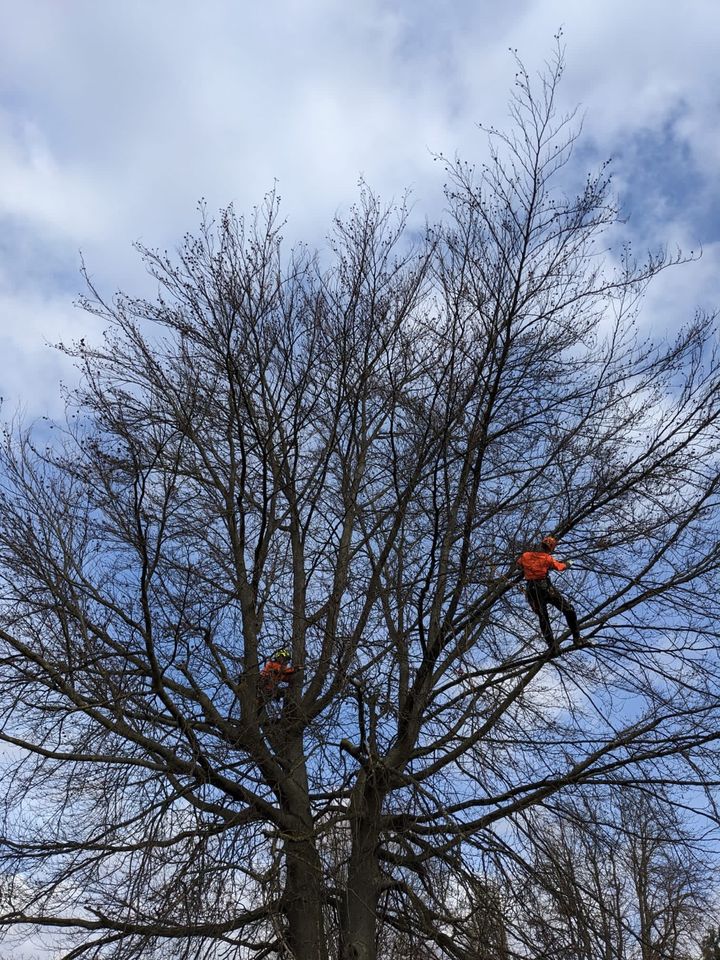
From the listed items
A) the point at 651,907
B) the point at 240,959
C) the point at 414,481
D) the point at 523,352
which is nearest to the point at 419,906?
the point at 240,959

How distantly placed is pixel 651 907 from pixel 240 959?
10.9m

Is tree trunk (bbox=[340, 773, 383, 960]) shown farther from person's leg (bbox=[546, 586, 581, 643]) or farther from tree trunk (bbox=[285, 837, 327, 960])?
person's leg (bbox=[546, 586, 581, 643])

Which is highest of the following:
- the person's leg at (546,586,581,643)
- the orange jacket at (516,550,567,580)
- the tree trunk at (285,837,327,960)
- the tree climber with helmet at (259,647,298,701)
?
the orange jacket at (516,550,567,580)

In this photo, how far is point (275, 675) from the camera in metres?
8.01

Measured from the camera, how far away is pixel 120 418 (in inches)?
373

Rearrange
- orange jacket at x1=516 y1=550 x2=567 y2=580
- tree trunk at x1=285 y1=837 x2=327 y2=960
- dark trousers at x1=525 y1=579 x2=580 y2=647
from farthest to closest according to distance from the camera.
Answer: dark trousers at x1=525 y1=579 x2=580 y2=647
orange jacket at x1=516 y1=550 x2=567 y2=580
tree trunk at x1=285 y1=837 x2=327 y2=960

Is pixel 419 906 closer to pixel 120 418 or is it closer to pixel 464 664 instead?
→ pixel 464 664

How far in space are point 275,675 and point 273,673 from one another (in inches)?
1.7

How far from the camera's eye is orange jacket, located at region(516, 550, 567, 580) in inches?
305

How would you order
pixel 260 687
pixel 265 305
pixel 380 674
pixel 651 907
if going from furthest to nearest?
pixel 651 907, pixel 265 305, pixel 260 687, pixel 380 674

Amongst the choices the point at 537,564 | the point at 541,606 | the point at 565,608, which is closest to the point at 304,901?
the point at 541,606

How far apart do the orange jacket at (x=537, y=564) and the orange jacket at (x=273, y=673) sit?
6.57 ft

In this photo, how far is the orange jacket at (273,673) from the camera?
26.3 feet

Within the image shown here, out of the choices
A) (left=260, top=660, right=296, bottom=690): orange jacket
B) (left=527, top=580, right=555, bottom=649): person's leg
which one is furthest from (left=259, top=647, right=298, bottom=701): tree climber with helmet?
(left=527, top=580, right=555, bottom=649): person's leg
